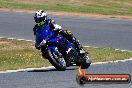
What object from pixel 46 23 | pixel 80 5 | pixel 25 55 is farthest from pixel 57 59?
pixel 80 5

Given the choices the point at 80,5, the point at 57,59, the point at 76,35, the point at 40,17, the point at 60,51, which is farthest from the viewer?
the point at 80,5

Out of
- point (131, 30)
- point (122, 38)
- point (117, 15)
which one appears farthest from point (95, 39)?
point (117, 15)

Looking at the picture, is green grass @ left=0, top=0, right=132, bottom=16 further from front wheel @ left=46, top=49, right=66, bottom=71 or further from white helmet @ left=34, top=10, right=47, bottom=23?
white helmet @ left=34, top=10, right=47, bottom=23

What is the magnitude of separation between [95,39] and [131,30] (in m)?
5.10

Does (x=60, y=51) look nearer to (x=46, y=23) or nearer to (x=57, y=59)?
(x=57, y=59)

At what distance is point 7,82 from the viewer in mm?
9734

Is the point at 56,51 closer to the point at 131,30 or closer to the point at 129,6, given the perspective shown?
the point at 131,30

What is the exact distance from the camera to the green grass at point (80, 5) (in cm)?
3466

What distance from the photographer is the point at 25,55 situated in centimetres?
1449

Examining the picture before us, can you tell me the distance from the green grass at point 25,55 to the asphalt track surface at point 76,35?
94 cm

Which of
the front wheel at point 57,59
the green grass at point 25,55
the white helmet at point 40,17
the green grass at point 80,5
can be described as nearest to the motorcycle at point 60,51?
the front wheel at point 57,59

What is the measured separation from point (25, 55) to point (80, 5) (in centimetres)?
2368

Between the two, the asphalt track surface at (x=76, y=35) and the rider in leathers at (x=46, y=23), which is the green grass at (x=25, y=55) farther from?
the rider in leathers at (x=46, y=23)

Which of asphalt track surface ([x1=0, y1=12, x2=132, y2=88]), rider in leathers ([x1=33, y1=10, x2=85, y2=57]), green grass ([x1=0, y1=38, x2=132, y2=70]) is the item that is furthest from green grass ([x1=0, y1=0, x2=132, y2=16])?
rider in leathers ([x1=33, y1=10, x2=85, y2=57])
